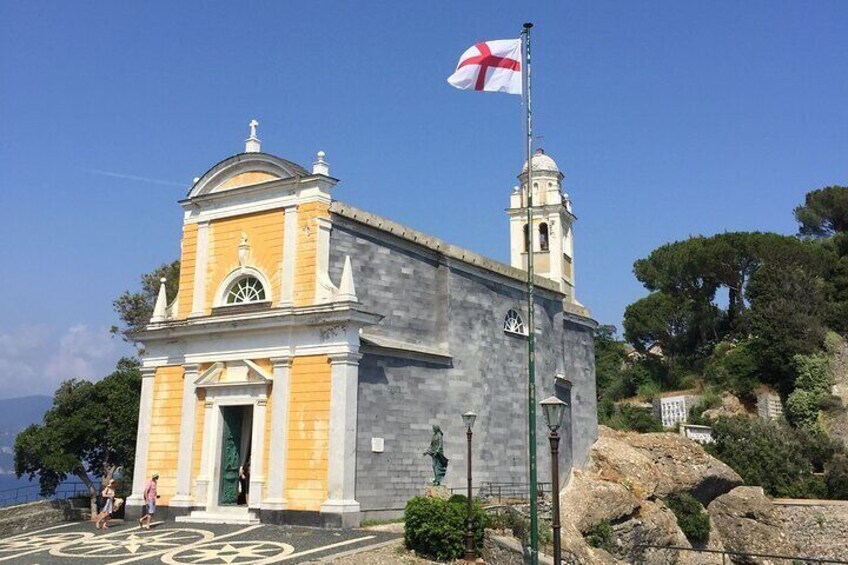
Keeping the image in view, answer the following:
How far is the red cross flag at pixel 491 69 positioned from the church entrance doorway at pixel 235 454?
40.3 feet

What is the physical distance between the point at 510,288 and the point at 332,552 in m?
13.5

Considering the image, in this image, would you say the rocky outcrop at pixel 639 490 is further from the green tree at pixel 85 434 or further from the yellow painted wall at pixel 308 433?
the green tree at pixel 85 434

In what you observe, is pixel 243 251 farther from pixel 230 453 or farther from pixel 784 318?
pixel 784 318

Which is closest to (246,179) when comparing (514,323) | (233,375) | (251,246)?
(251,246)

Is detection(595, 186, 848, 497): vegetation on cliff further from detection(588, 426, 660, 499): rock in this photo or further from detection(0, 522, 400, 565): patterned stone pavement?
detection(0, 522, 400, 565): patterned stone pavement

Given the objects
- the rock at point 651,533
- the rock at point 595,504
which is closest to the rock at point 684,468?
the rock at point 651,533

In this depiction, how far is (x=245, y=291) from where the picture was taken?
23.4m

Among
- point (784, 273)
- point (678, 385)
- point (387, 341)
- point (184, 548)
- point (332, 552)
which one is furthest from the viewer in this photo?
point (678, 385)

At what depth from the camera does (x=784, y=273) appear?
4850cm

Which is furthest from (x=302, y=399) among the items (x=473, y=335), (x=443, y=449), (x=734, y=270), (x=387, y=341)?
(x=734, y=270)

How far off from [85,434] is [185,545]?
441 inches

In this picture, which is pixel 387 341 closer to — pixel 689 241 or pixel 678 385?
pixel 678 385

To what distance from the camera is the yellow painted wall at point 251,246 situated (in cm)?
2262

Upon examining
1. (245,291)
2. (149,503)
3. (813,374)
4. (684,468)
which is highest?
(245,291)
